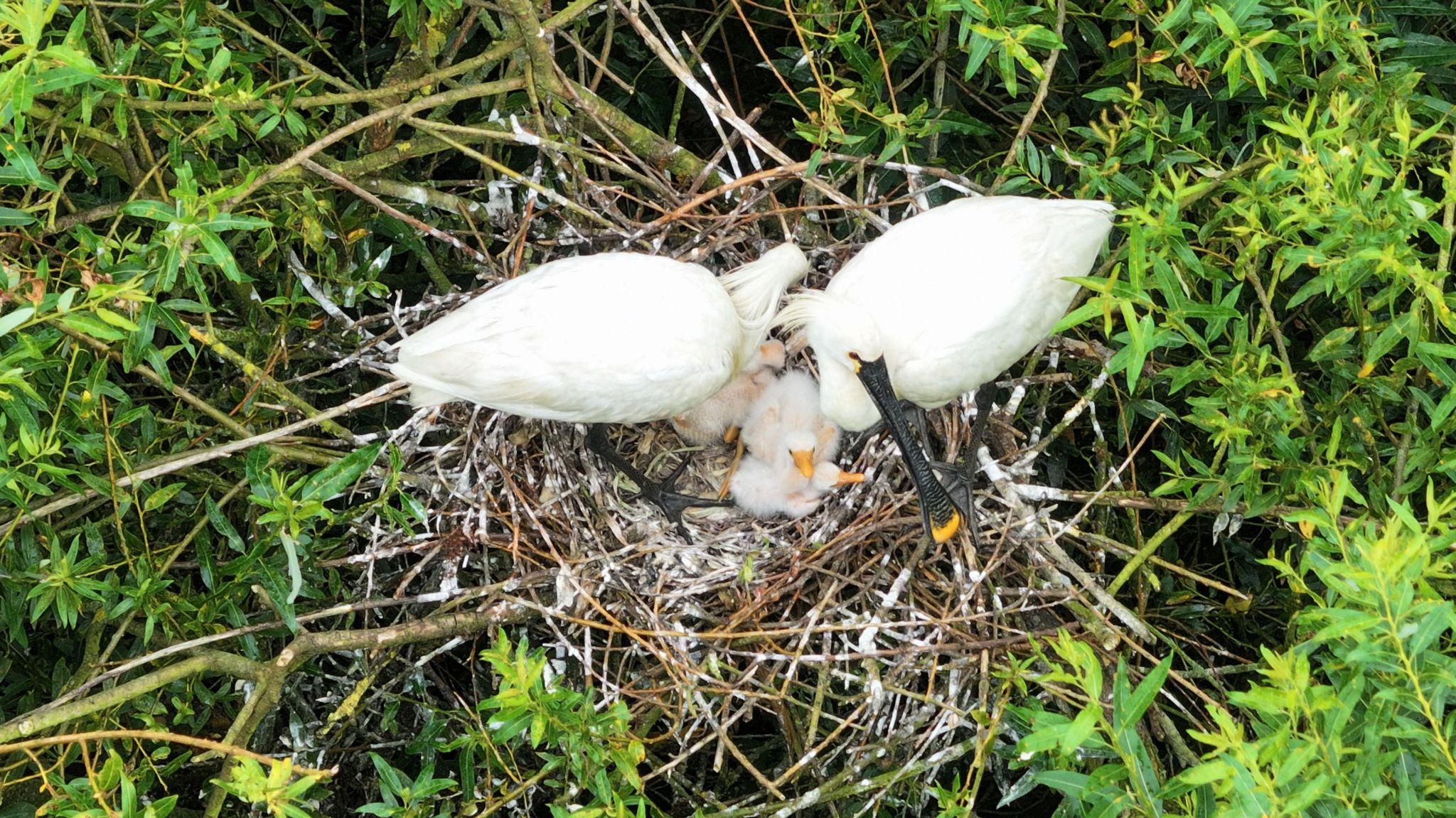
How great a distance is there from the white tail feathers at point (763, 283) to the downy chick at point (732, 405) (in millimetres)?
397

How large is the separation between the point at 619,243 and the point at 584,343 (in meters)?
0.63

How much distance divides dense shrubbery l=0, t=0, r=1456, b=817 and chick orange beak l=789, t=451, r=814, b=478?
79 cm

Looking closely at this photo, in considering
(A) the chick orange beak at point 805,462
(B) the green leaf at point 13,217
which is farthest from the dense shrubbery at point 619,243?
(A) the chick orange beak at point 805,462

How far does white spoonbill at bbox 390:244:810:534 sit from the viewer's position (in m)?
3.21

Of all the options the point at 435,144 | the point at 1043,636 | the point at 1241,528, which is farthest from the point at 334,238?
the point at 1241,528

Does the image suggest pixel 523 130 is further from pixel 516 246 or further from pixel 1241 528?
pixel 1241 528

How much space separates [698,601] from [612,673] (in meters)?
0.35

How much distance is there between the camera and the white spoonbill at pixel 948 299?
3.25m

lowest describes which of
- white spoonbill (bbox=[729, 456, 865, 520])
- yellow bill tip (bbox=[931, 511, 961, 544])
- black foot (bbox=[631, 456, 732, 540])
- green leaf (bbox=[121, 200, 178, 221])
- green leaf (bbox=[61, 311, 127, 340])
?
black foot (bbox=[631, 456, 732, 540])

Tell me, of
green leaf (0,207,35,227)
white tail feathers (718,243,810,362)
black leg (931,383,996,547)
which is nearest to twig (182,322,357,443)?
green leaf (0,207,35,227)

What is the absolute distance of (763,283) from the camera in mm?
3557

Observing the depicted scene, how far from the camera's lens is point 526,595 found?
3570 millimetres

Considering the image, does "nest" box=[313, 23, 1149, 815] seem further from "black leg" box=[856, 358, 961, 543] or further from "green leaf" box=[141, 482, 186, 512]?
"green leaf" box=[141, 482, 186, 512]

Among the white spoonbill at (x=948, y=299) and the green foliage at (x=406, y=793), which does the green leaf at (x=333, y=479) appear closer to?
the green foliage at (x=406, y=793)
